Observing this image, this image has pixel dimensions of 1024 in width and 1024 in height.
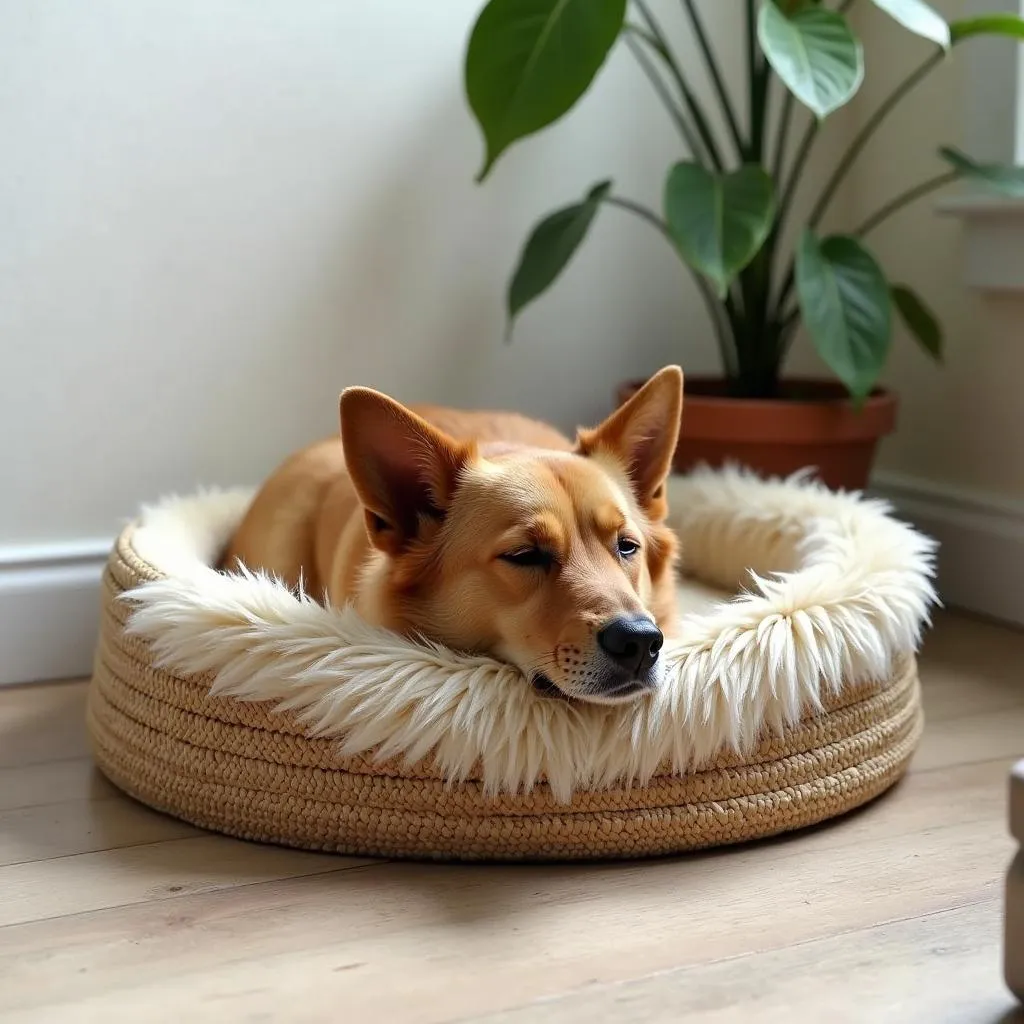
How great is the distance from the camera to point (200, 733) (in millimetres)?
1547

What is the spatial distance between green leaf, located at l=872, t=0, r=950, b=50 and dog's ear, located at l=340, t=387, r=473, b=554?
3.43 ft

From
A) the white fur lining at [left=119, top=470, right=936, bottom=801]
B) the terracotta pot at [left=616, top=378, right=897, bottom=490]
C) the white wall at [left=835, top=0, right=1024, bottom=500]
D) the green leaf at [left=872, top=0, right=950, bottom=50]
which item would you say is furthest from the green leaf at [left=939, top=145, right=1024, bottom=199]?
the white fur lining at [left=119, top=470, right=936, bottom=801]

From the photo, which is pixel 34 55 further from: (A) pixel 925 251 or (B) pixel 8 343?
(A) pixel 925 251

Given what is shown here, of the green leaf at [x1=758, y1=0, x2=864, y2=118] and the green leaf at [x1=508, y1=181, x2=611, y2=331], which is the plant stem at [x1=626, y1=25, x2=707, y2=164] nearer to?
the green leaf at [x1=508, y1=181, x2=611, y2=331]

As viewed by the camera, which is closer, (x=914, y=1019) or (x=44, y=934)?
(x=914, y=1019)

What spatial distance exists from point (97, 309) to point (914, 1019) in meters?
1.76

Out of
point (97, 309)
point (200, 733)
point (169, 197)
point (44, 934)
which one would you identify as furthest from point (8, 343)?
point (44, 934)

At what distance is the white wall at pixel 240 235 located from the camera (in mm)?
2158

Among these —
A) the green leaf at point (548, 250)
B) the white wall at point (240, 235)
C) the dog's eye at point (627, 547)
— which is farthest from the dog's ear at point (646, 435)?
the white wall at point (240, 235)

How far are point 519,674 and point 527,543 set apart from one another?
0.16 m

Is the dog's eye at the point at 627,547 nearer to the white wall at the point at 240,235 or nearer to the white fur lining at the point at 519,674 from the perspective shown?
the white fur lining at the point at 519,674

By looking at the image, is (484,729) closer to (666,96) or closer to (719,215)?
(719,215)

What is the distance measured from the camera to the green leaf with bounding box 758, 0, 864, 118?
1905 millimetres

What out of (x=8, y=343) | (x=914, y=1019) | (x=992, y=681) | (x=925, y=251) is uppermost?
(x=925, y=251)
